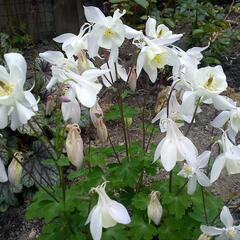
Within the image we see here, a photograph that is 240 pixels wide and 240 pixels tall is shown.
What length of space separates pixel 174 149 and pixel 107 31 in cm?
42

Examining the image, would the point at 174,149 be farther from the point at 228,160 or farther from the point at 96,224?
the point at 96,224

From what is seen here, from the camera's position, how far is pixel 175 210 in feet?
6.16

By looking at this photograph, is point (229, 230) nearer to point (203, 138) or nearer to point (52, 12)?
point (203, 138)

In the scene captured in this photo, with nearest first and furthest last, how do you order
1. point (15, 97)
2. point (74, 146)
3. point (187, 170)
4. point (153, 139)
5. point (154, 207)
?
point (15, 97) → point (74, 146) → point (154, 207) → point (187, 170) → point (153, 139)

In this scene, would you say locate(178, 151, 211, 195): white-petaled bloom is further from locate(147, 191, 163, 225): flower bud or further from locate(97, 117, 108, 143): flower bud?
locate(97, 117, 108, 143): flower bud

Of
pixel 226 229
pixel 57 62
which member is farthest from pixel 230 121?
pixel 57 62

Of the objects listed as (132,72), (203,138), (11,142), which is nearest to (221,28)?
(203,138)

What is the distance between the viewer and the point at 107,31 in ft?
5.41

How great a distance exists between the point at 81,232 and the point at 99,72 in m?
0.65

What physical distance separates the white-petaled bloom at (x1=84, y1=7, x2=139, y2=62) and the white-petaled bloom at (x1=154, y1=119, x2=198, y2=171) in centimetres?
31

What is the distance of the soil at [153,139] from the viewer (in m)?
2.97

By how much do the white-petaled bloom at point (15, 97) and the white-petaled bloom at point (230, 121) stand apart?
2.03ft

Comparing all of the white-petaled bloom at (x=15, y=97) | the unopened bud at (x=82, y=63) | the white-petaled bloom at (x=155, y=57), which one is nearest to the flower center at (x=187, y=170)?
the white-petaled bloom at (x=155, y=57)

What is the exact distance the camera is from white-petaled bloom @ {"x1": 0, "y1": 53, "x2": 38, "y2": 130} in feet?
4.54
